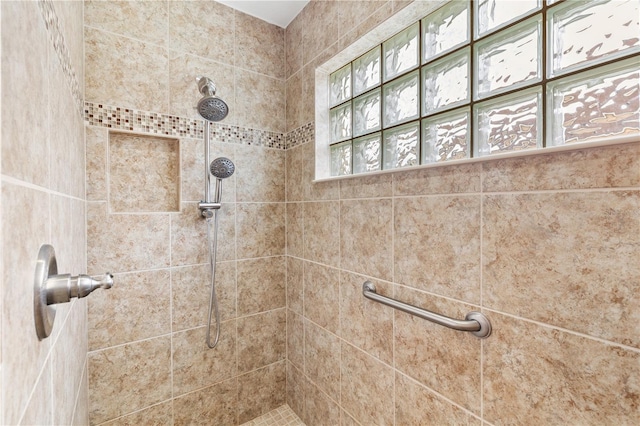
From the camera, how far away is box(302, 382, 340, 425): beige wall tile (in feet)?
4.87

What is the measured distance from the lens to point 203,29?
5.31ft

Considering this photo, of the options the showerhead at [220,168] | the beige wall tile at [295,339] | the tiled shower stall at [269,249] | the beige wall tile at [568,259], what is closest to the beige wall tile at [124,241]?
the tiled shower stall at [269,249]

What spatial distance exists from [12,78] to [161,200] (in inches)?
47.7

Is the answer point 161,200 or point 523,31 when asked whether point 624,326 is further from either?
point 161,200

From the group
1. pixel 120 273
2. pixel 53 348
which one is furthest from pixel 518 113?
pixel 120 273

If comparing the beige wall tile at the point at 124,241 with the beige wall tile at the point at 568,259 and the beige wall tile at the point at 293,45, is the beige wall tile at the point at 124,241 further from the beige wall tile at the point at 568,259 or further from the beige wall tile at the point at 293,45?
the beige wall tile at the point at 568,259

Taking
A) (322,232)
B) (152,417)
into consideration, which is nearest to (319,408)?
(152,417)

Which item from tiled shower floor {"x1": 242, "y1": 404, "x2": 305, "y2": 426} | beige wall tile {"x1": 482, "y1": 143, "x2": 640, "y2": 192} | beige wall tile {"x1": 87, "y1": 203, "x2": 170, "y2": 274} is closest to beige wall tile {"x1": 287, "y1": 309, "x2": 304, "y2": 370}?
tiled shower floor {"x1": 242, "y1": 404, "x2": 305, "y2": 426}

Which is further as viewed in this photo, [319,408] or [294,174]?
[294,174]

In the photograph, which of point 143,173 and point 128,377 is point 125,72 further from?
point 128,377

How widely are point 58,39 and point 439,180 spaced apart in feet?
3.83

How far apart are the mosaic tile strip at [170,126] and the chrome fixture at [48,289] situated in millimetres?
1065

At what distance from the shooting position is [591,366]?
0.67m

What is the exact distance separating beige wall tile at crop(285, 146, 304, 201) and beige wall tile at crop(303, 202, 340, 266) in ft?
0.40
